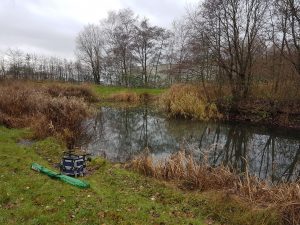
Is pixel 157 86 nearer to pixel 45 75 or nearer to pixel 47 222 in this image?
pixel 45 75

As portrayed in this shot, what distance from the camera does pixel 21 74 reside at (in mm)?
46500

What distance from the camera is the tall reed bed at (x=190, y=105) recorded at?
62.7ft

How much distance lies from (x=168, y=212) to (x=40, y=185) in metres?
2.68

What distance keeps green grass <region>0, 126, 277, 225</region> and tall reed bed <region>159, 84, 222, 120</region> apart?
12140mm

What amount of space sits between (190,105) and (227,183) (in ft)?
40.4

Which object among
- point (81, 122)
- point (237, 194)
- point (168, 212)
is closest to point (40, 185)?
point (168, 212)

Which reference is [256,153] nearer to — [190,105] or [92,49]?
[190,105]

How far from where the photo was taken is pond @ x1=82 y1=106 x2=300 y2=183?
10.2 m

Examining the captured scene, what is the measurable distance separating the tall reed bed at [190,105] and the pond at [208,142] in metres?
0.83

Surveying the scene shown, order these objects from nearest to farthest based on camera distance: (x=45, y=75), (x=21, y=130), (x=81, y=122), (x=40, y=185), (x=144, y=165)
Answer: (x=40, y=185), (x=144, y=165), (x=21, y=130), (x=81, y=122), (x=45, y=75)

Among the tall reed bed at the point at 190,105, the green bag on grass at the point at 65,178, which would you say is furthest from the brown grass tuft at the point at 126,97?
the green bag on grass at the point at 65,178

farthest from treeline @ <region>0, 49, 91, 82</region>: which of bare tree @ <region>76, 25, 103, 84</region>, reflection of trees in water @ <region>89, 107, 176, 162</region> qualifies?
Result: reflection of trees in water @ <region>89, 107, 176, 162</region>

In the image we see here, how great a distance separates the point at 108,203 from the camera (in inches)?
222

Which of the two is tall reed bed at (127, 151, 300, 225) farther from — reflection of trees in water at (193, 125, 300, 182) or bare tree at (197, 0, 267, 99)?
bare tree at (197, 0, 267, 99)
